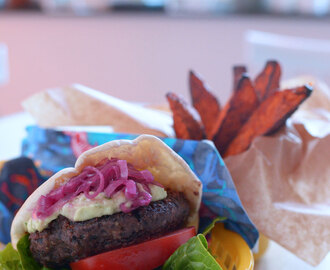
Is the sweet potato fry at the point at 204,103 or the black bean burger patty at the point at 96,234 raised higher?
the sweet potato fry at the point at 204,103

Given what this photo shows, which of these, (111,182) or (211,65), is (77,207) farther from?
(211,65)

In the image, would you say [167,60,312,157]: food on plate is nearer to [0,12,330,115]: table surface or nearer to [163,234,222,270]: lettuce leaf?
[163,234,222,270]: lettuce leaf

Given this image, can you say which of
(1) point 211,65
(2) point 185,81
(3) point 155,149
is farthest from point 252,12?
(3) point 155,149

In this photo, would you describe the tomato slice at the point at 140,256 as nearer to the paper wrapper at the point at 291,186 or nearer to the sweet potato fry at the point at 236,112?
the paper wrapper at the point at 291,186

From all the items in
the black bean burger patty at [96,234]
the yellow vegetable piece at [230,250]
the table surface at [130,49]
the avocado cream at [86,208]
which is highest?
the avocado cream at [86,208]

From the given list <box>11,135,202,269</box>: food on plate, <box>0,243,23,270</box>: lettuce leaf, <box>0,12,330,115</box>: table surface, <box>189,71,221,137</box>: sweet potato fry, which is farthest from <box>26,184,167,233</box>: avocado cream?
<box>0,12,330,115</box>: table surface

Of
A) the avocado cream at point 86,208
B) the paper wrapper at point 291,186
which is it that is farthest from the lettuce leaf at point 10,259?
the paper wrapper at point 291,186

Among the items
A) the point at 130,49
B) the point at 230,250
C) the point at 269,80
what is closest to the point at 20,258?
the point at 230,250
